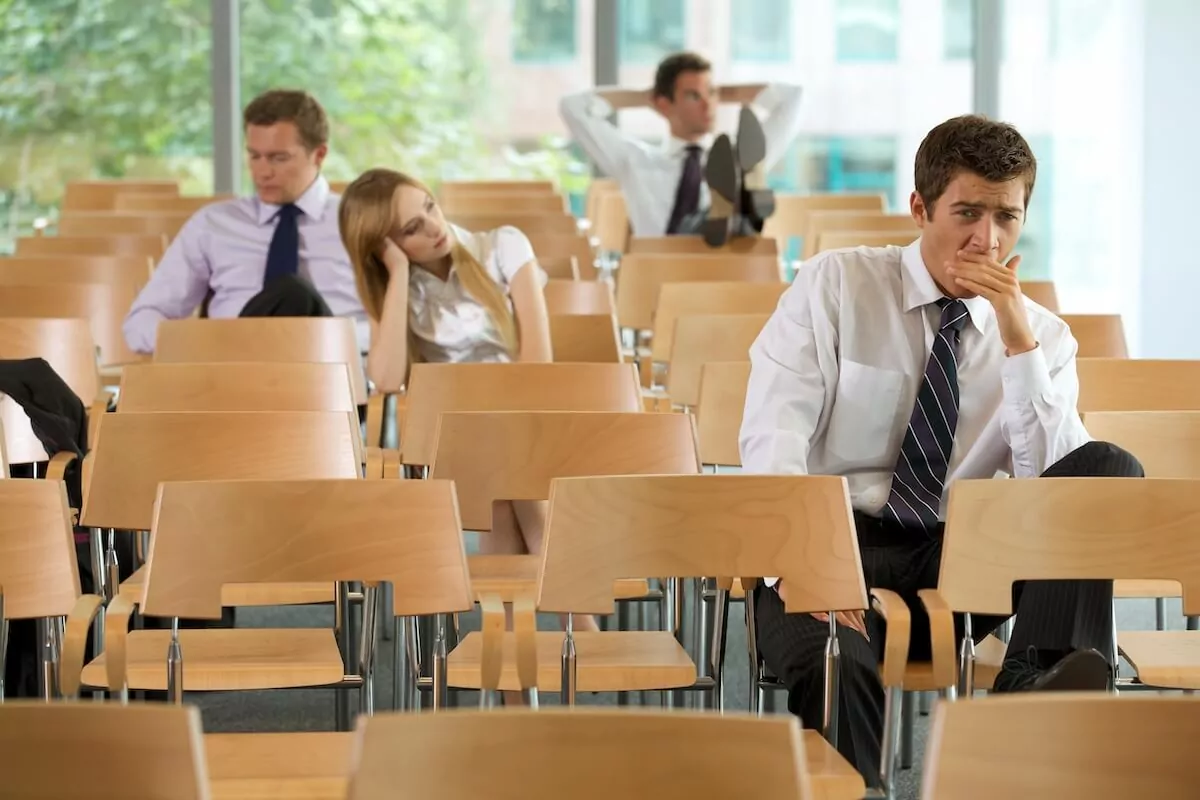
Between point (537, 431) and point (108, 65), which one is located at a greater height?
point (108, 65)

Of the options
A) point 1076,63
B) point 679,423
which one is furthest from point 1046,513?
point 1076,63

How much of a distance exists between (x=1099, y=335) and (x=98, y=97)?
7036mm

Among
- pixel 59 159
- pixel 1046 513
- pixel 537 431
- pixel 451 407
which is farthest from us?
pixel 59 159

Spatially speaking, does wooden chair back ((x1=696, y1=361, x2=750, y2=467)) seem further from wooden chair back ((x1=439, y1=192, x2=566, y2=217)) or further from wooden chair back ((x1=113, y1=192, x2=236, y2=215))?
wooden chair back ((x1=113, y1=192, x2=236, y2=215))

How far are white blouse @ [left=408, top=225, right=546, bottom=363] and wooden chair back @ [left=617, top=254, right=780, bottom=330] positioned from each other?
1.36 meters

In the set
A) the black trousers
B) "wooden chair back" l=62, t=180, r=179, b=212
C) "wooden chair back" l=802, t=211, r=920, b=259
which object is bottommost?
the black trousers

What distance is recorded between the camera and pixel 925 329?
119 inches

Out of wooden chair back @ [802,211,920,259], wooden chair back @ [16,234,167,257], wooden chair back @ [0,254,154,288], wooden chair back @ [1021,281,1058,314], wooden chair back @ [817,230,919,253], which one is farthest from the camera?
wooden chair back @ [802,211,920,259]

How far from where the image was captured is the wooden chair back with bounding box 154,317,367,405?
438cm

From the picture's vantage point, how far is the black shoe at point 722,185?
645cm

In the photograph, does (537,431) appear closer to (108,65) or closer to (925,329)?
(925,329)

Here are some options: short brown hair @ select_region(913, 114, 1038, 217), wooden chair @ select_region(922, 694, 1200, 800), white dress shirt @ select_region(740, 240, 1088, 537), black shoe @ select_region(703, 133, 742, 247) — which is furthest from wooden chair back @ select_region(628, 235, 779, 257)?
wooden chair @ select_region(922, 694, 1200, 800)

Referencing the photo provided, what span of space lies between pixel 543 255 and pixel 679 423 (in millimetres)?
3216

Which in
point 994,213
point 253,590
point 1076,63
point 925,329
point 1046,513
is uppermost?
point 1076,63
